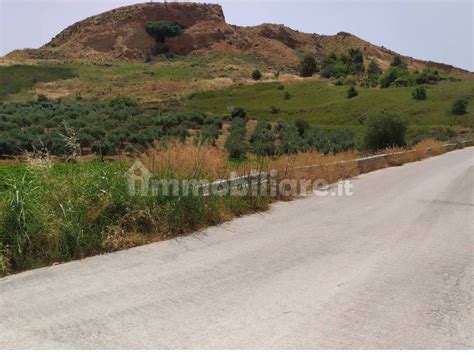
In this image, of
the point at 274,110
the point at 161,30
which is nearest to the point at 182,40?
the point at 161,30

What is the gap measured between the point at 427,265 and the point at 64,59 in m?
130

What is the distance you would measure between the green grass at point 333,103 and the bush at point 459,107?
0.90m

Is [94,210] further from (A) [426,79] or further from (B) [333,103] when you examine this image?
(A) [426,79]

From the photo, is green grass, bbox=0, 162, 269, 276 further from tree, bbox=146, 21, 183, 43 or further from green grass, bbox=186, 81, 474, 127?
tree, bbox=146, 21, 183, 43

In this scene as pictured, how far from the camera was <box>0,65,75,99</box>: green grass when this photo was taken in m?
88.6

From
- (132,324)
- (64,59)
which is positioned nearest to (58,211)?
(132,324)

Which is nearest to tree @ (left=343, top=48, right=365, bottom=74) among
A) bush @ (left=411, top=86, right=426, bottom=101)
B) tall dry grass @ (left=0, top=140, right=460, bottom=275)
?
bush @ (left=411, top=86, right=426, bottom=101)

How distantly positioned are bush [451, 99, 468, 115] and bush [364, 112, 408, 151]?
38.2 metres

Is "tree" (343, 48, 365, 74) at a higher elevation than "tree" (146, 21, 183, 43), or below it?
below

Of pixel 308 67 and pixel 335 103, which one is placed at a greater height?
pixel 308 67

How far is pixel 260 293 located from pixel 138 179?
351cm

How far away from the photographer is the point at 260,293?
536 centimetres

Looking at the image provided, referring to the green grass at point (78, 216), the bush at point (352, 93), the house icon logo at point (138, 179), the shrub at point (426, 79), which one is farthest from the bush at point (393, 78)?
the green grass at point (78, 216)

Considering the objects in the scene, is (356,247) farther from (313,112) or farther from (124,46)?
(124,46)
